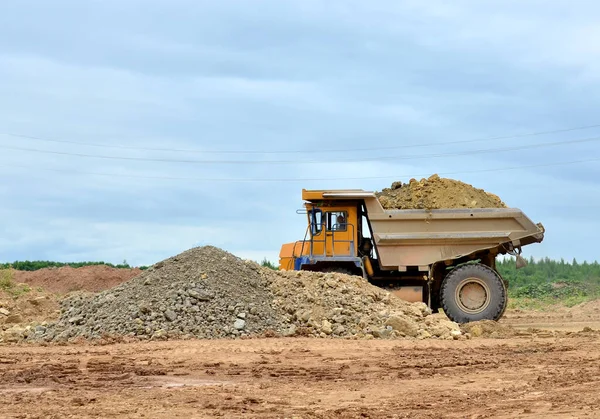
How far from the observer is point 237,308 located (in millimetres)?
20516

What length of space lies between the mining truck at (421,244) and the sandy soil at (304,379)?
12.1ft

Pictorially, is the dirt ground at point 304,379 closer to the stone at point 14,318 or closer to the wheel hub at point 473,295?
the wheel hub at point 473,295

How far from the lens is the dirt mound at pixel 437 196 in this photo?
76.3 feet

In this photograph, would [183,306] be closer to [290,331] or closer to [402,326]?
[290,331]

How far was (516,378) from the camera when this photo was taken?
512 inches

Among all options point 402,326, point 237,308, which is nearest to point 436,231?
point 402,326

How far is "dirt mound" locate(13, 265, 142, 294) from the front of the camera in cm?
3484

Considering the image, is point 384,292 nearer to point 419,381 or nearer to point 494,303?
point 494,303

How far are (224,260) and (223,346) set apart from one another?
5262 mm

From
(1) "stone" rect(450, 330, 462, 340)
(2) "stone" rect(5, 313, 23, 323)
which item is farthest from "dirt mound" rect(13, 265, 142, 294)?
(1) "stone" rect(450, 330, 462, 340)

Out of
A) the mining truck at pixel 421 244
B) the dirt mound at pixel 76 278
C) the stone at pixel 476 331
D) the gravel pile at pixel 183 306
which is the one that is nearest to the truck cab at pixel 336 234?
the mining truck at pixel 421 244

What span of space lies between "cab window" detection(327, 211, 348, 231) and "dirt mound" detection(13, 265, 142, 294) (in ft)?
42.2

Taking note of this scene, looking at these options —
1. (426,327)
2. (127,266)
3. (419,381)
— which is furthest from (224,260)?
(127,266)

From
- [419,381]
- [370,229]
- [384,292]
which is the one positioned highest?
[370,229]
